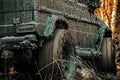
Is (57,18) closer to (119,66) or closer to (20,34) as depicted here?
(20,34)

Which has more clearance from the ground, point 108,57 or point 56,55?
point 56,55

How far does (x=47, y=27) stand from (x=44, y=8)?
0.38 m

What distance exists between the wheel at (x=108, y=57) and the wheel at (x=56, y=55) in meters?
3.38

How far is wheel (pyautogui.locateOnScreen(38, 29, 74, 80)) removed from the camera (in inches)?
304

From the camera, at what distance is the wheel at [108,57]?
467 inches

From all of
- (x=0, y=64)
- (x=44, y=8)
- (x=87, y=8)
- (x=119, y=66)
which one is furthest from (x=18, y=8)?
(x=119, y=66)

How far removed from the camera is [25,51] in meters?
7.73

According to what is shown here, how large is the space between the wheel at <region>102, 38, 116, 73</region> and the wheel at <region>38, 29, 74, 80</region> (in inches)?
133

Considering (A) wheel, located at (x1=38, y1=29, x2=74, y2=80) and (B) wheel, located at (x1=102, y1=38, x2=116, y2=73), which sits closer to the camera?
(A) wheel, located at (x1=38, y1=29, x2=74, y2=80)

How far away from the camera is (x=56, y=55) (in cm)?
787

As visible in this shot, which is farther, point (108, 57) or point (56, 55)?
point (108, 57)

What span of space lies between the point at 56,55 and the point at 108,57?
4236 millimetres

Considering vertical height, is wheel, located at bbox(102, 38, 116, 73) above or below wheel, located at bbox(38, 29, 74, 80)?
below

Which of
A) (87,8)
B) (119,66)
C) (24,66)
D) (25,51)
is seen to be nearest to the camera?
(25,51)
